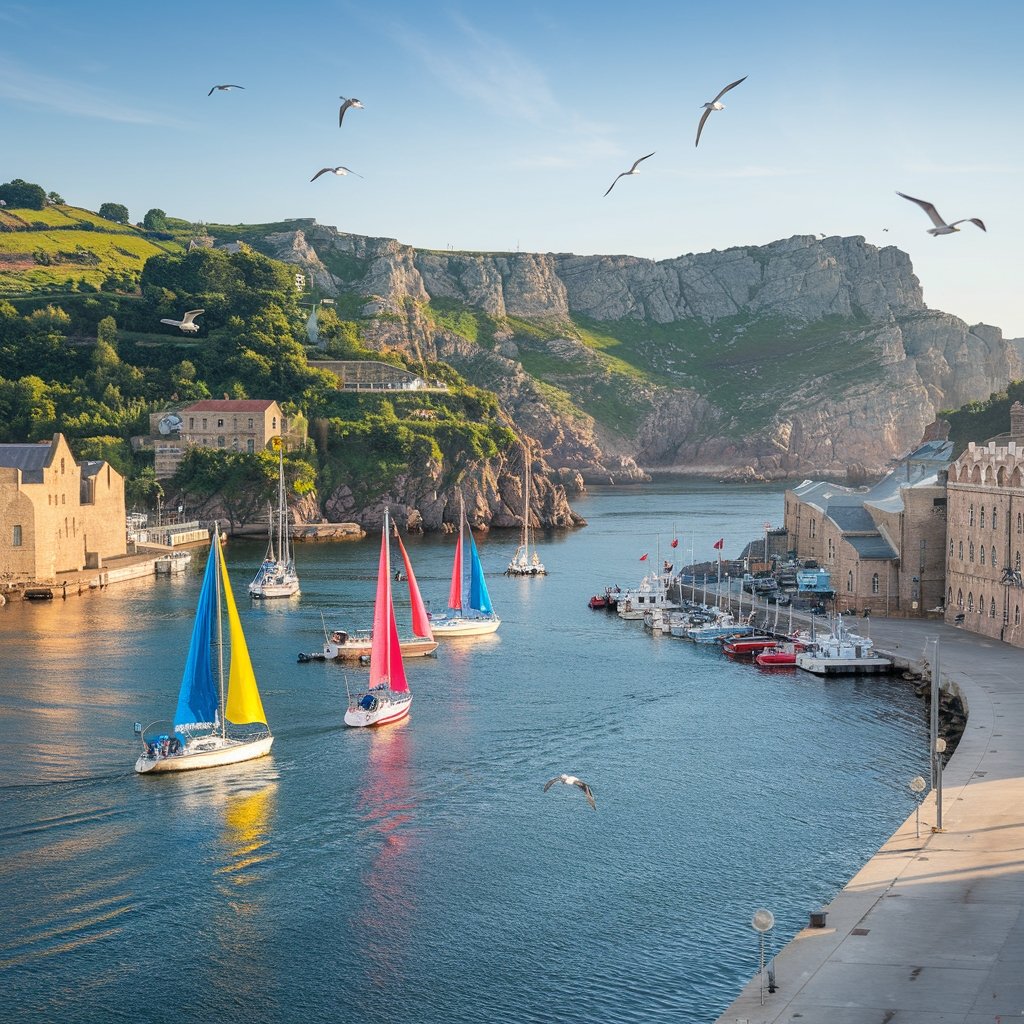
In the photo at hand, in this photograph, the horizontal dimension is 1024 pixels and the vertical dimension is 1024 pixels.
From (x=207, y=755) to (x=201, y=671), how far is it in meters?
3.42

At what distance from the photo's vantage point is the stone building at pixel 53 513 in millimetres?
103688

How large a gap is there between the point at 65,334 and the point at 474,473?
59.4 m

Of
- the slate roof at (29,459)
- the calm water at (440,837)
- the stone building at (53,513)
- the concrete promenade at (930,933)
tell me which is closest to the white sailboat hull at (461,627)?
the calm water at (440,837)

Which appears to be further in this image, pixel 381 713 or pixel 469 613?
pixel 469 613

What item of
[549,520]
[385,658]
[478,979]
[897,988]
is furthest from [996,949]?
[549,520]

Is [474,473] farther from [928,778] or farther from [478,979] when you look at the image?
[478,979]

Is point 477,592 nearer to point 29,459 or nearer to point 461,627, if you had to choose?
point 461,627

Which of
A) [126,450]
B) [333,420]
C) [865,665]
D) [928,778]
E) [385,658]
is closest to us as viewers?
[928,778]

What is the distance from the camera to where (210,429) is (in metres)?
167

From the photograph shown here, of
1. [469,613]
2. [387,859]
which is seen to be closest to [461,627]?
[469,613]

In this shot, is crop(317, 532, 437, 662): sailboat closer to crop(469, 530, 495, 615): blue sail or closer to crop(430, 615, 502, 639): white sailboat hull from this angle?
crop(430, 615, 502, 639): white sailboat hull

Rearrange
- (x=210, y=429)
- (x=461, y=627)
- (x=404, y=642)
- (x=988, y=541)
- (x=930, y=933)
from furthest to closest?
(x=210, y=429)
(x=461, y=627)
(x=404, y=642)
(x=988, y=541)
(x=930, y=933)

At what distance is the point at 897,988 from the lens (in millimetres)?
31938

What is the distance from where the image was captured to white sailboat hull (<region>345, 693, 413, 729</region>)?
62594 millimetres
